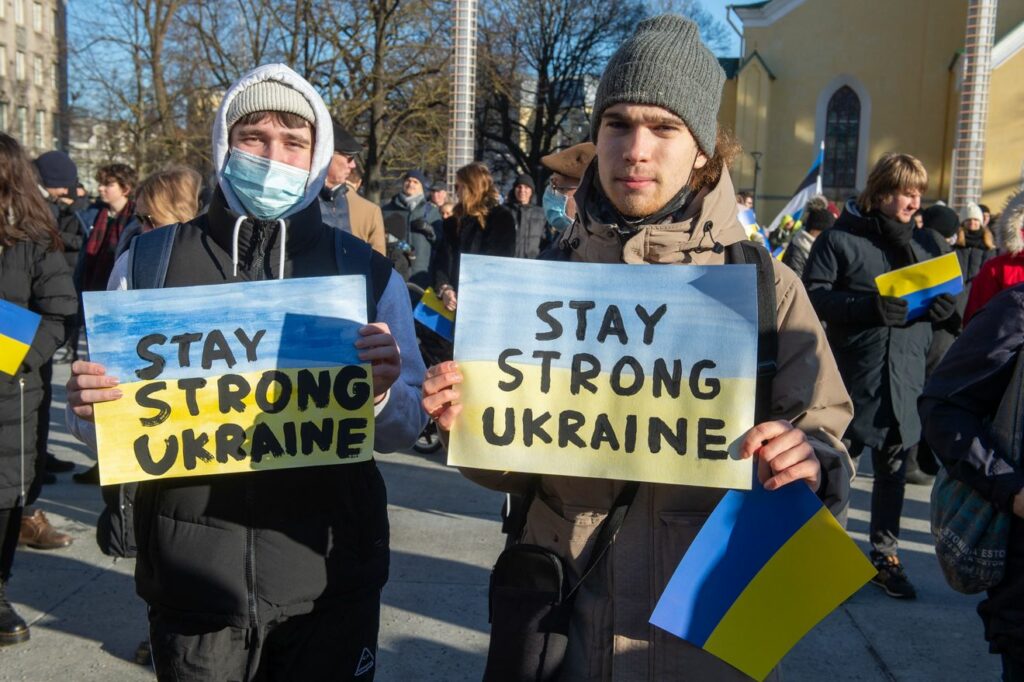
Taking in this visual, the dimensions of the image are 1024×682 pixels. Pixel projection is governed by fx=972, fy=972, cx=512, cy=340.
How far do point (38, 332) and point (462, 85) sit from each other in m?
17.0

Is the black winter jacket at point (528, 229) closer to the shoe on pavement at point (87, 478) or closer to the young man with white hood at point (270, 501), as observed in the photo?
the shoe on pavement at point (87, 478)

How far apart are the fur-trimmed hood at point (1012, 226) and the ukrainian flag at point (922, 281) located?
747 millimetres

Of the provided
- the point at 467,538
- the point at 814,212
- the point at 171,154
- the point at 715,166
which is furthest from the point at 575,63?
the point at 715,166

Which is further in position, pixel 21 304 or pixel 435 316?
pixel 435 316

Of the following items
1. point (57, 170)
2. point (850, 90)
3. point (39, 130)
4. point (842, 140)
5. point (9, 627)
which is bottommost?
point (9, 627)

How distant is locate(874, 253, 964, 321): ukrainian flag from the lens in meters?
4.82

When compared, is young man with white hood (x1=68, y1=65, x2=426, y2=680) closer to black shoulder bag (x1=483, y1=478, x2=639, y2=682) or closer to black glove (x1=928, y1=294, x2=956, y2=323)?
black shoulder bag (x1=483, y1=478, x2=639, y2=682)

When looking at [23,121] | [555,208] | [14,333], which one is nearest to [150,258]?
[14,333]

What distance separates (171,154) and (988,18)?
70.4ft

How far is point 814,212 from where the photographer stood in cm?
951

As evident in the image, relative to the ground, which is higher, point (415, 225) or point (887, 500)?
point (415, 225)

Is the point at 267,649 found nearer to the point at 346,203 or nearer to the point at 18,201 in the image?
the point at 18,201

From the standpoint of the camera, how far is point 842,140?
115 feet

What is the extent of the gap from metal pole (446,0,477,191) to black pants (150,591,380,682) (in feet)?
59.6
